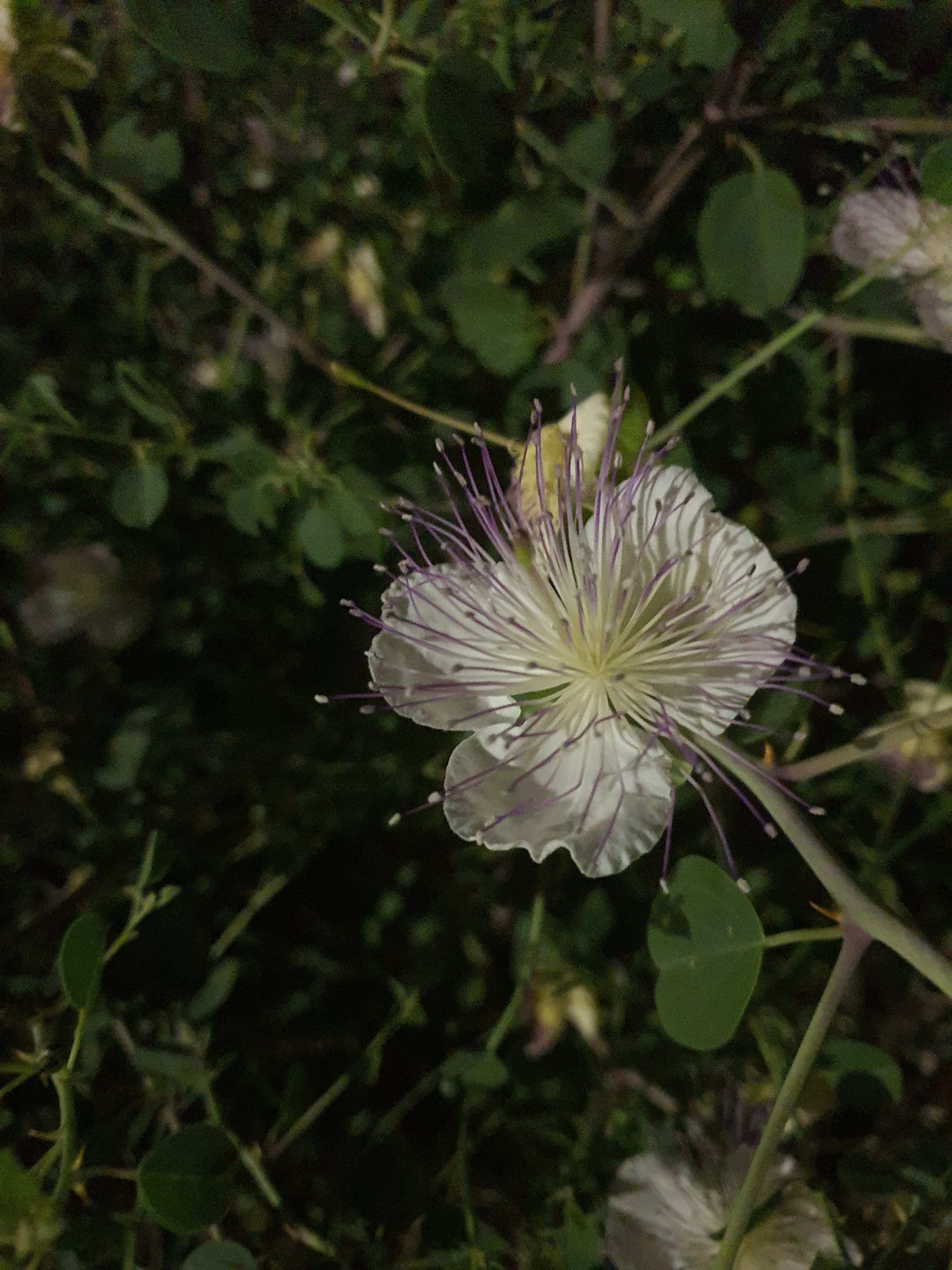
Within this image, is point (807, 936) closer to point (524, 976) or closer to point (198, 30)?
point (524, 976)

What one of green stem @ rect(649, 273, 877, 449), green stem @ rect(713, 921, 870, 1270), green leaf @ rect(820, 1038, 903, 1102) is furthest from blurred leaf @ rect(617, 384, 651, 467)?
green leaf @ rect(820, 1038, 903, 1102)

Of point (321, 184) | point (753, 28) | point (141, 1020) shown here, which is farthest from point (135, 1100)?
point (753, 28)

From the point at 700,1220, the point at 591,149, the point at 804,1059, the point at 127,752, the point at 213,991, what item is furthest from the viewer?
the point at 127,752

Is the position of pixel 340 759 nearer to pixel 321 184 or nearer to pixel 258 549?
pixel 258 549

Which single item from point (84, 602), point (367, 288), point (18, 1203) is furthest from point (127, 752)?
point (367, 288)

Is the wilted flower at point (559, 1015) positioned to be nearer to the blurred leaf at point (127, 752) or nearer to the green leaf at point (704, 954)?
the green leaf at point (704, 954)

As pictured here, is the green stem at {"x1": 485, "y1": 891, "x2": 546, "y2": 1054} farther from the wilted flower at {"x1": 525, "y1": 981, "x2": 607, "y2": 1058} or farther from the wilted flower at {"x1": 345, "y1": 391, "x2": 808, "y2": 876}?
the wilted flower at {"x1": 345, "y1": 391, "x2": 808, "y2": 876}

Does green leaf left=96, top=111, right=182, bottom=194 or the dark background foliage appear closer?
the dark background foliage
